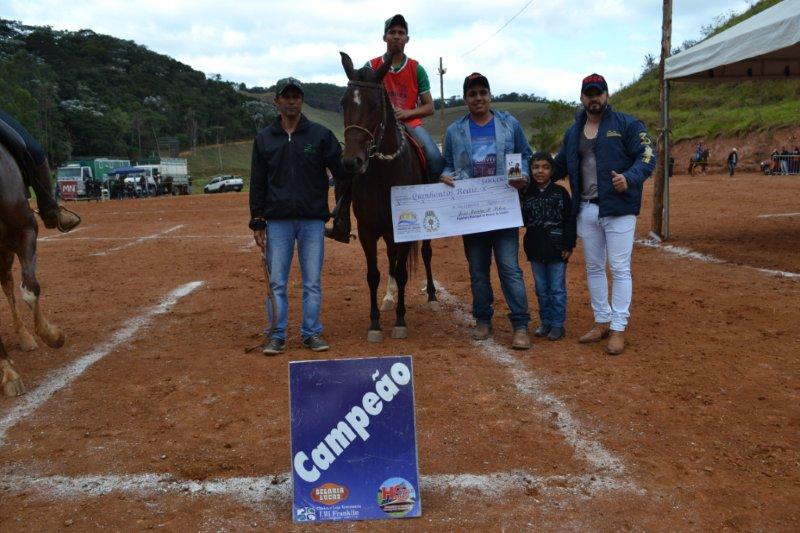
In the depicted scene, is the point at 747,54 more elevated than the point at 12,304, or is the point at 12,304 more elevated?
the point at 747,54

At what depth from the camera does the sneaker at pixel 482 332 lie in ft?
19.4

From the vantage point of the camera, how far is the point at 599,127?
529cm

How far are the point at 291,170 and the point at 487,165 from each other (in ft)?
5.64

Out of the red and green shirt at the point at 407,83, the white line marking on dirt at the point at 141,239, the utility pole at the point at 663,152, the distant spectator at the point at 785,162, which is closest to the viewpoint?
the red and green shirt at the point at 407,83

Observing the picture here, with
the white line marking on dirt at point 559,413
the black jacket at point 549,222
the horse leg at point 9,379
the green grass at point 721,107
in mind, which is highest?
the green grass at point 721,107

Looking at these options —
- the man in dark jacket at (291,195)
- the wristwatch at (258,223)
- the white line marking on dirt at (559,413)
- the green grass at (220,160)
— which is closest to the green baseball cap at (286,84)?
the man in dark jacket at (291,195)

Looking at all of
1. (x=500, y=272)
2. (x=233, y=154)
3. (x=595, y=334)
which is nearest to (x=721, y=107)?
(x=595, y=334)

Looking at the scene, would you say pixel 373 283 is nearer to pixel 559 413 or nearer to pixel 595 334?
pixel 595 334

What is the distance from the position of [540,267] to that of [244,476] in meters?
3.40

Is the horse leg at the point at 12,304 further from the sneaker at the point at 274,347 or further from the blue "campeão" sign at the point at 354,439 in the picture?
the blue "campeão" sign at the point at 354,439

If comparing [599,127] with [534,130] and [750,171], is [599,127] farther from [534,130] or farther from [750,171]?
[534,130]

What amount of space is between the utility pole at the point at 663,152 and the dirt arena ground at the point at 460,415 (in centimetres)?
332

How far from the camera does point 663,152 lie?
39.1ft

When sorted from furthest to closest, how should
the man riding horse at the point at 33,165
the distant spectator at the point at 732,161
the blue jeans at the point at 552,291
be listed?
the distant spectator at the point at 732,161, the blue jeans at the point at 552,291, the man riding horse at the point at 33,165
